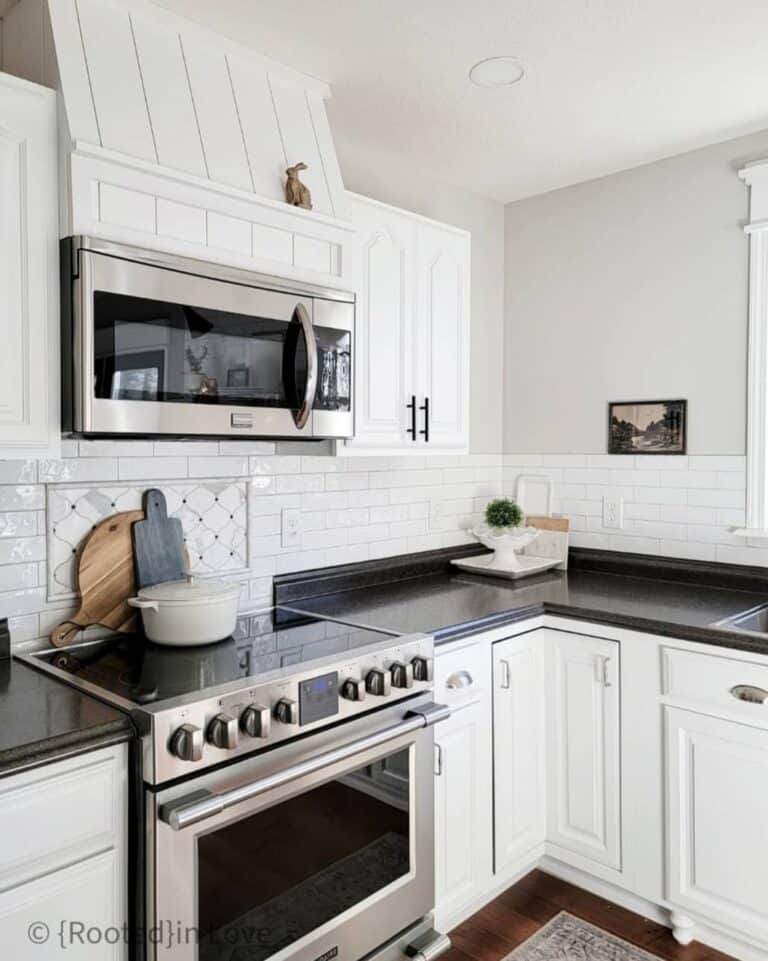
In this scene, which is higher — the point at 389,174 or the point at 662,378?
the point at 389,174

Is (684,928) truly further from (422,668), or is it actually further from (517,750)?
(422,668)

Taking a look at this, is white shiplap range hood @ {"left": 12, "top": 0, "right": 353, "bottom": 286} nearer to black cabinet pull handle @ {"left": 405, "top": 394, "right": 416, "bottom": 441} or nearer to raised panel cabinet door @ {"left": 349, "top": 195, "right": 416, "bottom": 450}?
raised panel cabinet door @ {"left": 349, "top": 195, "right": 416, "bottom": 450}

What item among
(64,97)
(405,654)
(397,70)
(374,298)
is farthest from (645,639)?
(64,97)

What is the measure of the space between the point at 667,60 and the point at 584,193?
40.4 inches

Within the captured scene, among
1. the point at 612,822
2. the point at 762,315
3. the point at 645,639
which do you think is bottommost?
the point at 612,822

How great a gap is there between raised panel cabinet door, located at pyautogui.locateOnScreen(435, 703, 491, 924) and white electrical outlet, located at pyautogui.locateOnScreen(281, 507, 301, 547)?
31.6 inches

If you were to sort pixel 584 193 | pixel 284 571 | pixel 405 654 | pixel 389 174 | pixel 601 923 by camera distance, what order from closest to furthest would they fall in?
1. pixel 405 654
2. pixel 601 923
3. pixel 284 571
4. pixel 389 174
5. pixel 584 193

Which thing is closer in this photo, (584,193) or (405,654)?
(405,654)

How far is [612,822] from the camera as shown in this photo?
249 cm

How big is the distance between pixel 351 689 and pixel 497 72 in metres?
1.84

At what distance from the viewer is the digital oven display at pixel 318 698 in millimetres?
1808

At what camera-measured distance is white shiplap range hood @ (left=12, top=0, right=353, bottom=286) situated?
1758 mm

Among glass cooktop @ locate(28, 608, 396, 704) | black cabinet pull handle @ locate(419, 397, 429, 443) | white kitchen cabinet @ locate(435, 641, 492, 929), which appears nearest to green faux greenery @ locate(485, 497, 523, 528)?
black cabinet pull handle @ locate(419, 397, 429, 443)

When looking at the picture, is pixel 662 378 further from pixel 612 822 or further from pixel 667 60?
pixel 612 822
